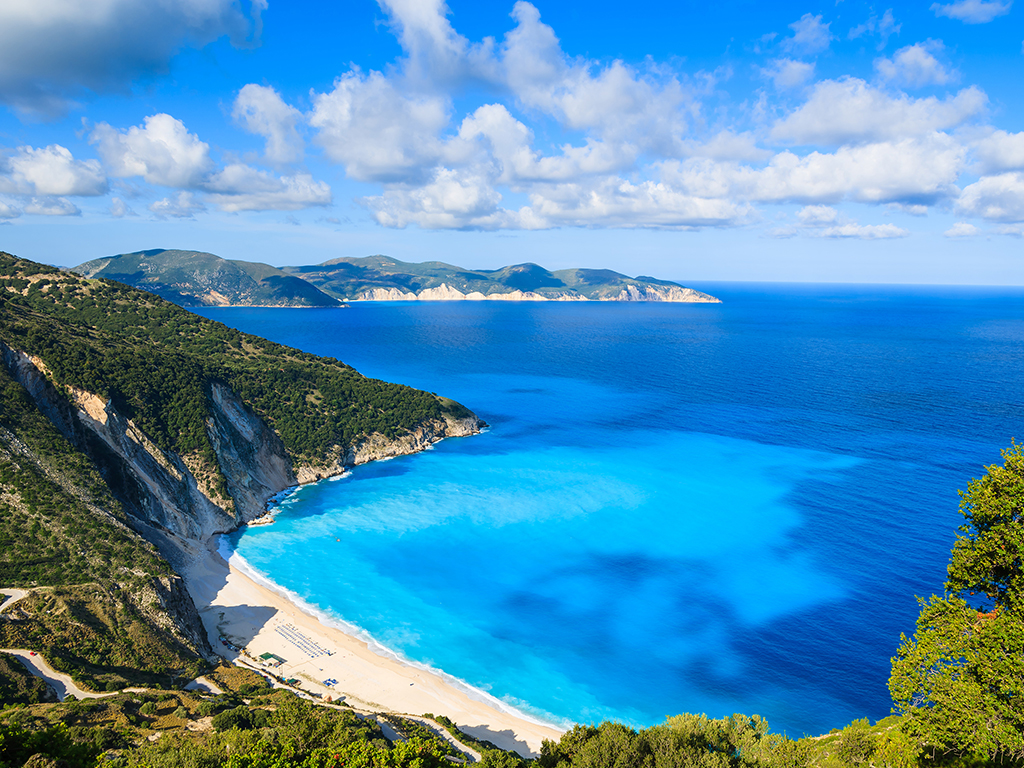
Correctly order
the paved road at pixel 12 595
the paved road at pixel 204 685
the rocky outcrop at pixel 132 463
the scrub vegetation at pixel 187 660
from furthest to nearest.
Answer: the rocky outcrop at pixel 132 463 → the paved road at pixel 12 595 → the paved road at pixel 204 685 → the scrub vegetation at pixel 187 660

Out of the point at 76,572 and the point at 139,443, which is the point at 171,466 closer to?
the point at 139,443

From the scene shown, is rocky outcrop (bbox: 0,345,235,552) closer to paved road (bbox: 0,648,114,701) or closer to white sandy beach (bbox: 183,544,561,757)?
white sandy beach (bbox: 183,544,561,757)

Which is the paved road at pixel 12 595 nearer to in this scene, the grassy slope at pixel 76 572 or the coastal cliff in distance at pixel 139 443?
the grassy slope at pixel 76 572

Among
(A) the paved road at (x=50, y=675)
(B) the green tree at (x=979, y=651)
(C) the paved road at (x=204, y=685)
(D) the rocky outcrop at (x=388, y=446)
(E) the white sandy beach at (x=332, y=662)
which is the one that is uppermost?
(B) the green tree at (x=979, y=651)

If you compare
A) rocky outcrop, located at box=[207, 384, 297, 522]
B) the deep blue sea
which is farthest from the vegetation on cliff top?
the deep blue sea

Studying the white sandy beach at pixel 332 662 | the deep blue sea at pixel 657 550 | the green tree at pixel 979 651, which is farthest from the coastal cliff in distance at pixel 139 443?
the green tree at pixel 979 651

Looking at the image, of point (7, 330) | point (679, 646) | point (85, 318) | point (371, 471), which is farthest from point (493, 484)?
point (85, 318)

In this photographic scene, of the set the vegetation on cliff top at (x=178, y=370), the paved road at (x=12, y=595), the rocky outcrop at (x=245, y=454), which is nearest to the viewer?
the paved road at (x=12, y=595)
